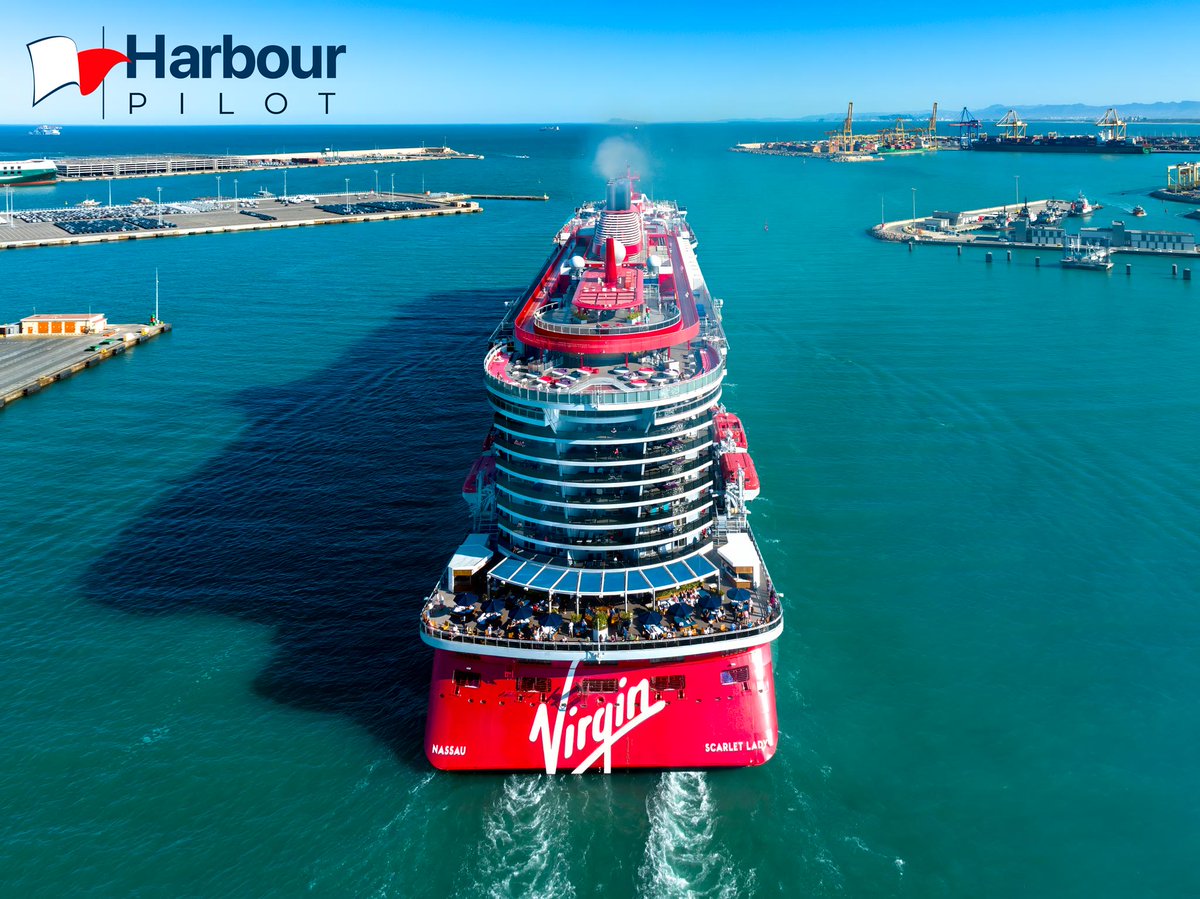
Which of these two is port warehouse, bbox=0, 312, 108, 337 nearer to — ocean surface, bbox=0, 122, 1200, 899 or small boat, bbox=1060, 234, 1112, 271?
ocean surface, bbox=0, 122, 1200, 899

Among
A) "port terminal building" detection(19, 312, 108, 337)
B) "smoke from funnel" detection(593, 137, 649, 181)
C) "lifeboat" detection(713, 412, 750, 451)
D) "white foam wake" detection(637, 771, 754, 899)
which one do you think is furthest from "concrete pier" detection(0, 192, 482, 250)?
"white foam wake" detection(637, 771, 754, 899)

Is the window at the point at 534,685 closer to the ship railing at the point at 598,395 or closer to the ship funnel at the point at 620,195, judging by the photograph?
the ship railing at the point at 598,395

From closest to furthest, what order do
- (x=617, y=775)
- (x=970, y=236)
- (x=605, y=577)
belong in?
1. (x=617, y=775)
2. (x=605, y=577)
3. (x=970, y=236)

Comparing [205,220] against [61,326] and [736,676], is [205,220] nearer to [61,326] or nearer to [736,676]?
[61,326]

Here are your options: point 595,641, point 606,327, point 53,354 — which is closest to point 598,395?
point 606,327

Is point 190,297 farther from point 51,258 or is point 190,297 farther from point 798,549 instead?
point 798,549
